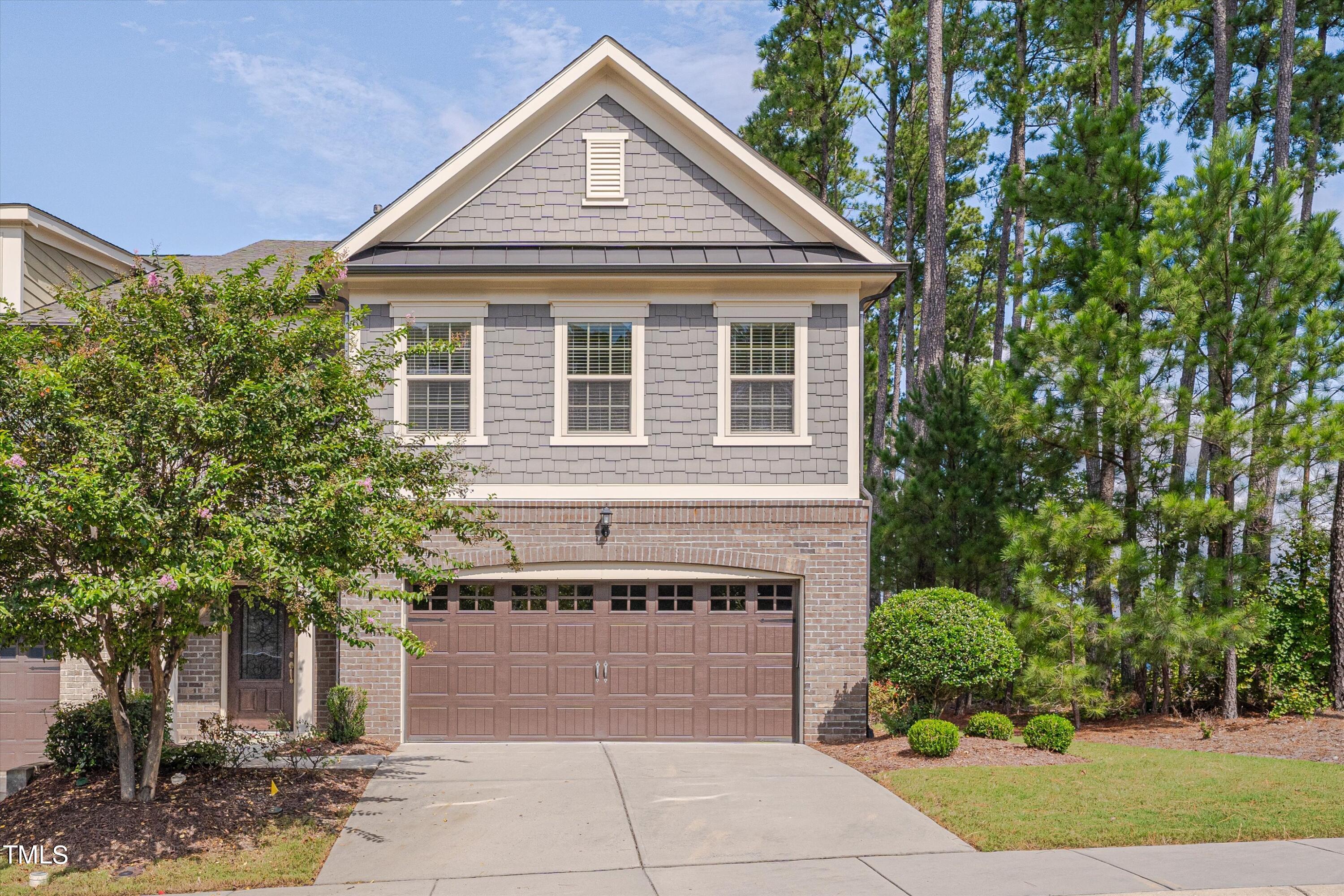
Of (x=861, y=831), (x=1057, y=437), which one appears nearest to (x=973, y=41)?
(x=1057, y=437)

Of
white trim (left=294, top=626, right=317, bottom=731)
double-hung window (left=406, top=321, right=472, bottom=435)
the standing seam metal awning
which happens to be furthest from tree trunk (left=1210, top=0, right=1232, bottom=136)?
white trim (left=294, top=626, right=317, bottom=731)

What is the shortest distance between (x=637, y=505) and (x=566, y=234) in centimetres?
393

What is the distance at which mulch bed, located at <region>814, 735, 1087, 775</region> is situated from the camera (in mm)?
10875

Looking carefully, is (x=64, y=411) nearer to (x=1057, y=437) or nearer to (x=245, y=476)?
(x=245, y=476)

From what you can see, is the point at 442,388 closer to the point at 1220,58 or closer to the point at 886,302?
the point at 1220,58

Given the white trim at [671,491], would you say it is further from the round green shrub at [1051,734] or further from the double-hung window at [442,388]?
the round green shrub at [1051,734]

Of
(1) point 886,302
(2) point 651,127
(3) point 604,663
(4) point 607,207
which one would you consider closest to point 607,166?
(4) point 607,207

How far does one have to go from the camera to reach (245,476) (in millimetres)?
8258

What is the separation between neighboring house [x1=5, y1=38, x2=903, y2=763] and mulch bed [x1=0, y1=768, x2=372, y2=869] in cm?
293

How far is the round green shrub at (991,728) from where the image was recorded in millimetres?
11852

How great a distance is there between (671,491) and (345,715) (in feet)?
16.5

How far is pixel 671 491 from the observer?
12.9 metres

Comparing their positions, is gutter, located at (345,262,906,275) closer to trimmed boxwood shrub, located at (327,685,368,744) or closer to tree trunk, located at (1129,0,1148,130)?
trimmed boxwood shrub, located at (327,685,368,744)

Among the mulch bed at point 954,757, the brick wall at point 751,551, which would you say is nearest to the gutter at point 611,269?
the brick wall at point 751,551
